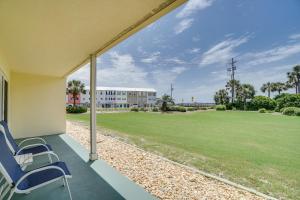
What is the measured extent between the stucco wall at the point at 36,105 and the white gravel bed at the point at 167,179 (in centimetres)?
378

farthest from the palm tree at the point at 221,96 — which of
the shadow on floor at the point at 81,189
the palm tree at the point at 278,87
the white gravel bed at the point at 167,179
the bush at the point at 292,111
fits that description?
the shadow on floor at the point at 81,189

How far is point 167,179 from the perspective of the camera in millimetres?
3283

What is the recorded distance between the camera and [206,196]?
272 cm

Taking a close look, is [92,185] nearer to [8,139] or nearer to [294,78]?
[8,139]

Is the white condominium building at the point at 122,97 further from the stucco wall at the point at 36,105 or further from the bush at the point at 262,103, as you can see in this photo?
the stucco wall at the point at 36,105

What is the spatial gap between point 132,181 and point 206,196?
121 cm

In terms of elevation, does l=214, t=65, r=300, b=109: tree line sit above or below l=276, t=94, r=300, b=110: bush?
above

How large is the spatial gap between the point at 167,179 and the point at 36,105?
615cm

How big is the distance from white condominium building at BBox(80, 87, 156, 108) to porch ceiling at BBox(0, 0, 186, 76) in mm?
33037

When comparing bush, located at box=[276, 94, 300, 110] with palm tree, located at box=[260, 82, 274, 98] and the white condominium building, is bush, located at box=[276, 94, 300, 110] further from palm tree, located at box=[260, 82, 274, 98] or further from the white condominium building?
the white condominium building

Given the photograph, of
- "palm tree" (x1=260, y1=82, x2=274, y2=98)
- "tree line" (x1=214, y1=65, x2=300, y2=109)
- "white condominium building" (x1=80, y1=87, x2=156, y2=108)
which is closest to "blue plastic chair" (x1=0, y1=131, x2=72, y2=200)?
"tree line" (x1=214, y1=65, x2=300, y2=109)

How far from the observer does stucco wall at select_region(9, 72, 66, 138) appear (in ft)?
21.9

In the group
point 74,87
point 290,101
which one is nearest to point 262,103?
point 290,101

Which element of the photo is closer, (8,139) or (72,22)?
(72,22)
